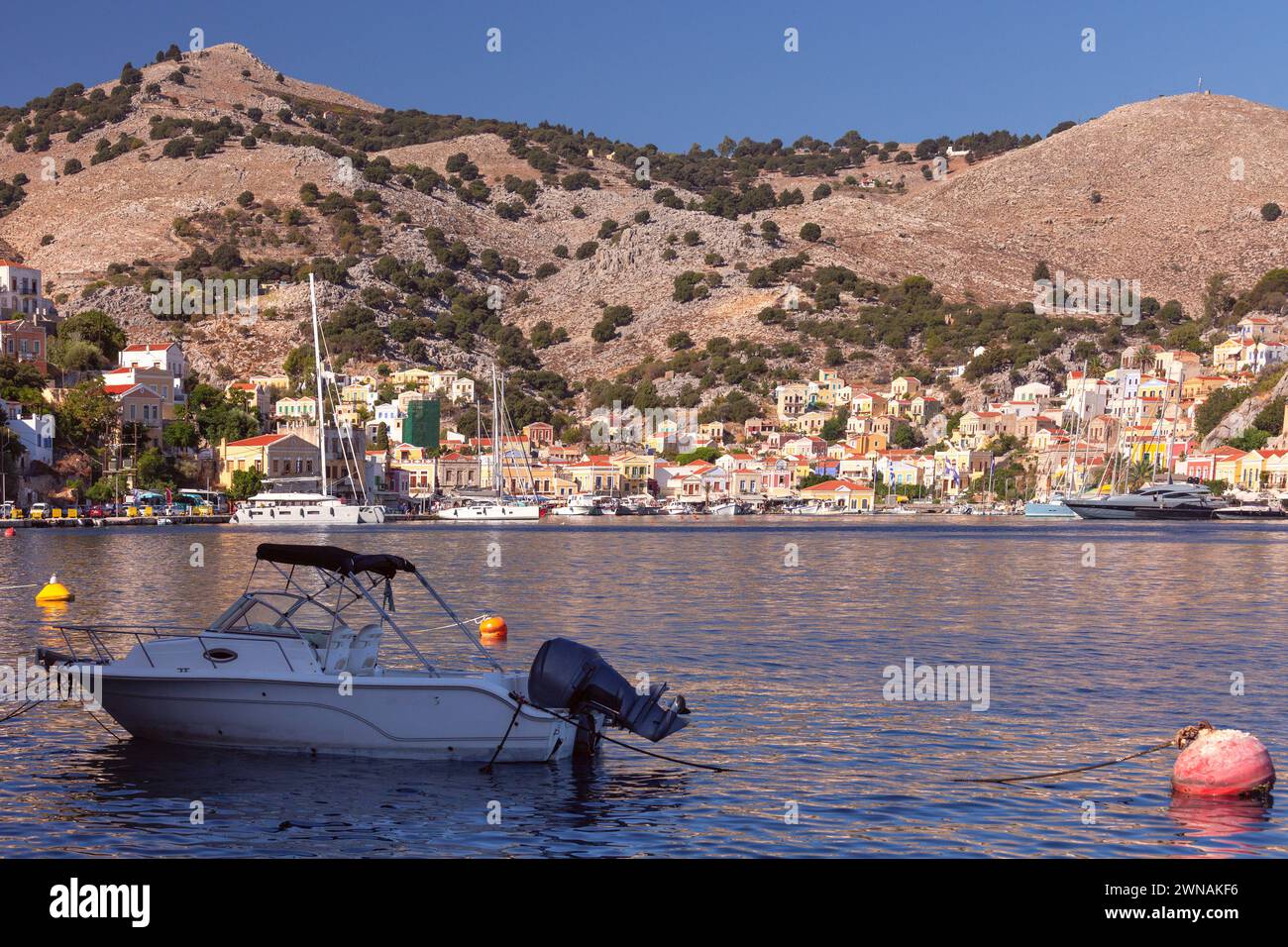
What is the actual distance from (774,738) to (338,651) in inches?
268

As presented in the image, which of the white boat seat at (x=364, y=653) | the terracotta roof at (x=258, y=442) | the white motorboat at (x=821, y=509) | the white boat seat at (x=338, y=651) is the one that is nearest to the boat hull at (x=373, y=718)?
the white boat seat at (x=338, y=651)

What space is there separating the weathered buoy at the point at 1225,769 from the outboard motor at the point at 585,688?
652 cm

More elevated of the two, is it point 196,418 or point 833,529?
point 196,418

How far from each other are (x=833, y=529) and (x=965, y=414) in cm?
7613

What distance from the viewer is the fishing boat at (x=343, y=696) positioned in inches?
773

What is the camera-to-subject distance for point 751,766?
68.0ft

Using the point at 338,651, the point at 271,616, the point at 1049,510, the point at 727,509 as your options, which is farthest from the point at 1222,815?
the point at 727,509

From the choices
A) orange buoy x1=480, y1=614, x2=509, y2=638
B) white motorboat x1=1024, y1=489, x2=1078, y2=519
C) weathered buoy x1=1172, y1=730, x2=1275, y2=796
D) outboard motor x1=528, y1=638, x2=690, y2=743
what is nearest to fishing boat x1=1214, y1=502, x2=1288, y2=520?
white motorboat x1=1024, y1=489, x2=1078, y2=519

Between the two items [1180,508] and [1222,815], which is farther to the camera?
[1180,508]

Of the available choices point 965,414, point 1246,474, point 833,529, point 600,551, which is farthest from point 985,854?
point 965,414

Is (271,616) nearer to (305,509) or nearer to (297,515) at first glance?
(297,515)

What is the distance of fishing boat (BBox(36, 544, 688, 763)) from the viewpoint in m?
19.6

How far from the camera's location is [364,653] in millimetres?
A: 20578
